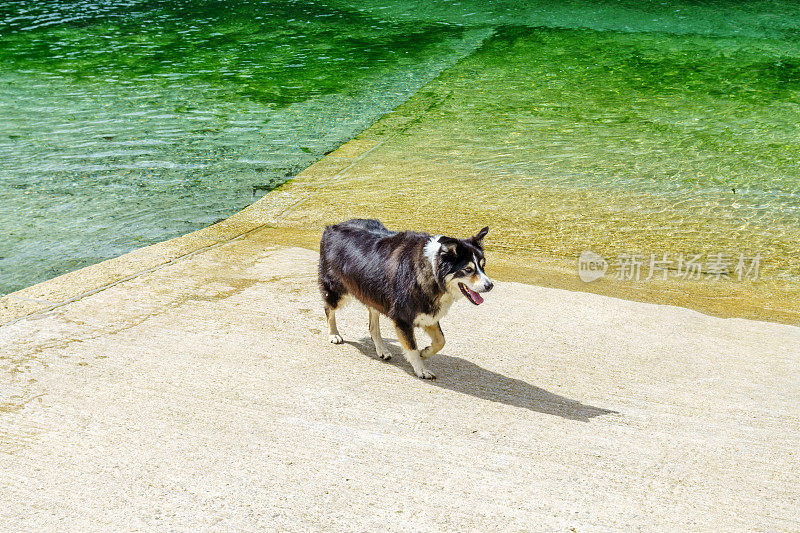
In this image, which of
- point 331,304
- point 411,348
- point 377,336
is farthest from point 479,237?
point 331,304

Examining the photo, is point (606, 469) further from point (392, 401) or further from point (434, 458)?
point (392, 401)

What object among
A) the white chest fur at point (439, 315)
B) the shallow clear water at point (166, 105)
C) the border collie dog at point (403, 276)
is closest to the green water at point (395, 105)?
the shallow clear water at point (166, 105)

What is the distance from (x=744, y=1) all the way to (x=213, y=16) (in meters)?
18.4

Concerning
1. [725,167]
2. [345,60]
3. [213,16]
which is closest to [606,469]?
[725,167]

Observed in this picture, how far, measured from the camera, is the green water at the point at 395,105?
11.0 metres

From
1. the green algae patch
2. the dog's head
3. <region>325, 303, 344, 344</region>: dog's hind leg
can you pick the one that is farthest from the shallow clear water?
the dog's head

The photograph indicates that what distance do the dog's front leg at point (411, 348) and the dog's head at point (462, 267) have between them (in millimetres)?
533

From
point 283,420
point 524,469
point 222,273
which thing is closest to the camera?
point 524,469

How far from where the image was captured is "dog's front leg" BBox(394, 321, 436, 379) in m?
5.94

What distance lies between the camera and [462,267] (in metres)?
5.44

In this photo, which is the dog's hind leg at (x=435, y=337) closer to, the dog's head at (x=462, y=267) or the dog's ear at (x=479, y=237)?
the dog's head at (x=462, y=267)

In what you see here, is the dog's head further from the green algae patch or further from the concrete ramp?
the green algae patch

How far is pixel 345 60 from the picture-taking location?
2100 centimetres

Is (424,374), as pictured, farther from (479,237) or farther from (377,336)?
(479,237)
